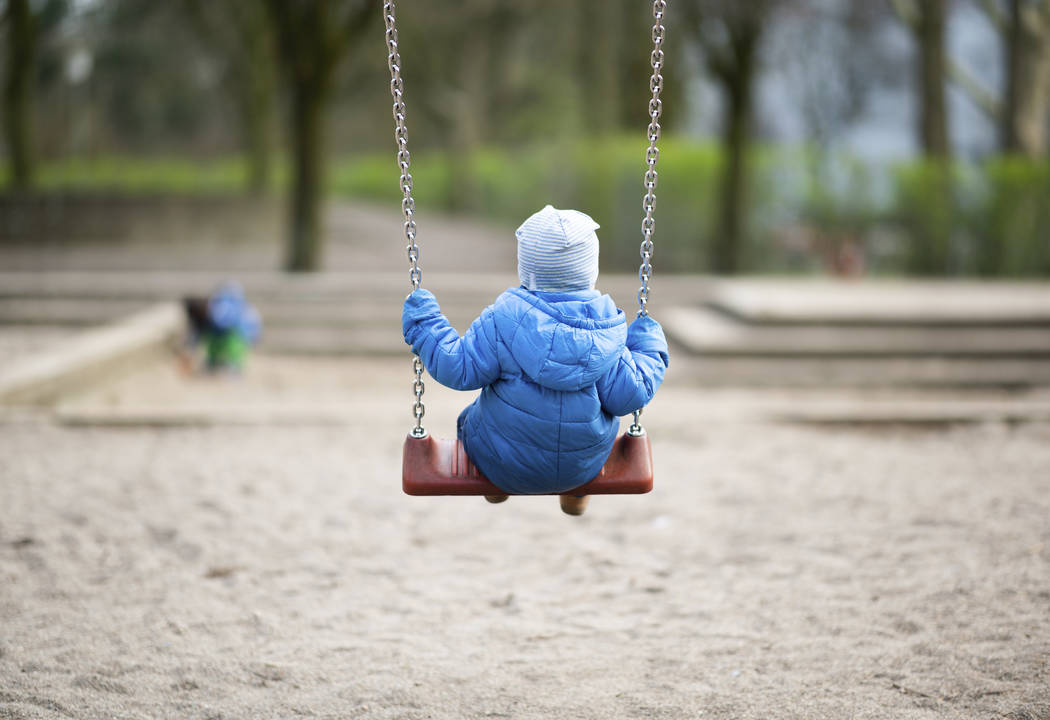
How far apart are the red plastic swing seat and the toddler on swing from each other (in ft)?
0.35

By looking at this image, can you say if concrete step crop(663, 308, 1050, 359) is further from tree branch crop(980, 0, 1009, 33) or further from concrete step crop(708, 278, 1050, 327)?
tree branch crop(980, 0, 1009, 33)

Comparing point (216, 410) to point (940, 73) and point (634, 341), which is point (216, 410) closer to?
point (634, 341)

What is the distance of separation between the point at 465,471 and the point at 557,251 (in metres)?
0.74

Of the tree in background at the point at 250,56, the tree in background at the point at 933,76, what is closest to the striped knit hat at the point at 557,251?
the tree in background at the point at 933,76

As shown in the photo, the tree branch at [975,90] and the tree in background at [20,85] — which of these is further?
the tree branch at [975,90]

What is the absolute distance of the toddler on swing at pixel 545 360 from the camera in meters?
2.98

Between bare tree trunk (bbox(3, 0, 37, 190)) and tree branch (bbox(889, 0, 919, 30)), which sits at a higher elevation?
tree branch (bbox(889, 0, 919, 30))

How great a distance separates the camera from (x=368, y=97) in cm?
2848

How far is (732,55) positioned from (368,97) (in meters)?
17.2

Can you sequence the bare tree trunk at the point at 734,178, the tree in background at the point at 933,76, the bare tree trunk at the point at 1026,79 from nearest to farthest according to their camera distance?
the bare tree trunk at the point at 734,178 → the bare tree trunk at the point at 1026,79 → the tree in background at the point at 933,76

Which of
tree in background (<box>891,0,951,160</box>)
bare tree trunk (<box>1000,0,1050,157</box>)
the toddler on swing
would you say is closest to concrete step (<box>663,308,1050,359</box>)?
the toddler on swing

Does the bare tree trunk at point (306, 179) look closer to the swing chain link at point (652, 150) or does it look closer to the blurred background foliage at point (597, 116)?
the blurred background foliage at point (597, 116)

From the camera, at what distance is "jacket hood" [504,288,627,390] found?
2.96 m

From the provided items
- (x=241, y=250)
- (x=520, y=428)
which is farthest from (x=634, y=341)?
(x=241, y=250)
